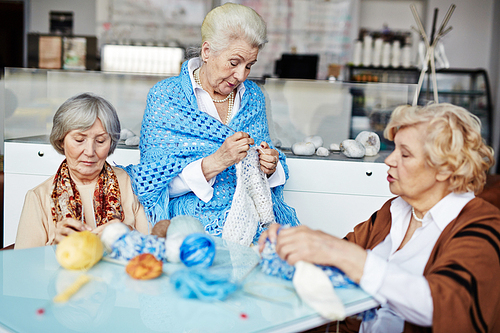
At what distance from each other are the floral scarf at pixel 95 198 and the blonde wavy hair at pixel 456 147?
1081mm

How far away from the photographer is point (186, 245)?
44.8 inches

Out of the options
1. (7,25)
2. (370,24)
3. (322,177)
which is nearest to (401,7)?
(370,24)

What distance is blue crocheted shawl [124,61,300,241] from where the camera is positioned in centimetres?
185

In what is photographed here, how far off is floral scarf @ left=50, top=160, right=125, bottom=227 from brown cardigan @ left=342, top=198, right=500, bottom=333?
3.51 feet

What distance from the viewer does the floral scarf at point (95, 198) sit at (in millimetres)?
1601

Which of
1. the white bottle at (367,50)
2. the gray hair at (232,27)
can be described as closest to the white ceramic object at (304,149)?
the gray hair at (232,27)

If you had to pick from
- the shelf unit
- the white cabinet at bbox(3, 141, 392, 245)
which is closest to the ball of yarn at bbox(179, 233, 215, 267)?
the white cabinet at bbox(3, 141, 392, 245)

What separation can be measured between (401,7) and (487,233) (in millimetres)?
6356

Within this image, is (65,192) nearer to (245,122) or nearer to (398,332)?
(245,122)

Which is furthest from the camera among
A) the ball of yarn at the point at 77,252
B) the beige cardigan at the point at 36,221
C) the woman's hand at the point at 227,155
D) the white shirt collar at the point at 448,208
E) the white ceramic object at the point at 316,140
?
the white ceramic object at the point at 316,140

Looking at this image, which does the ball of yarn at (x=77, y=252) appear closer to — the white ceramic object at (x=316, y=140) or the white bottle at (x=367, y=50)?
the white ceramic object at (x=316, y=140)

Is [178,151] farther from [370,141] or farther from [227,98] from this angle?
[370,141]

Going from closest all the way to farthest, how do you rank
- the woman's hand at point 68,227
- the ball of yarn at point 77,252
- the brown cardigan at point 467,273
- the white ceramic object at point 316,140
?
the brown cardigan at point 467,273 → the ball of yarn at point 77,252 → the woman's hand at point 68,227 → the white ceramic object at point 316,140

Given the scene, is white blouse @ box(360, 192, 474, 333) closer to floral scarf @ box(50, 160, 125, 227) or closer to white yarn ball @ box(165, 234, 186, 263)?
white yarn ball @ box(165, 234, 186, 263)
